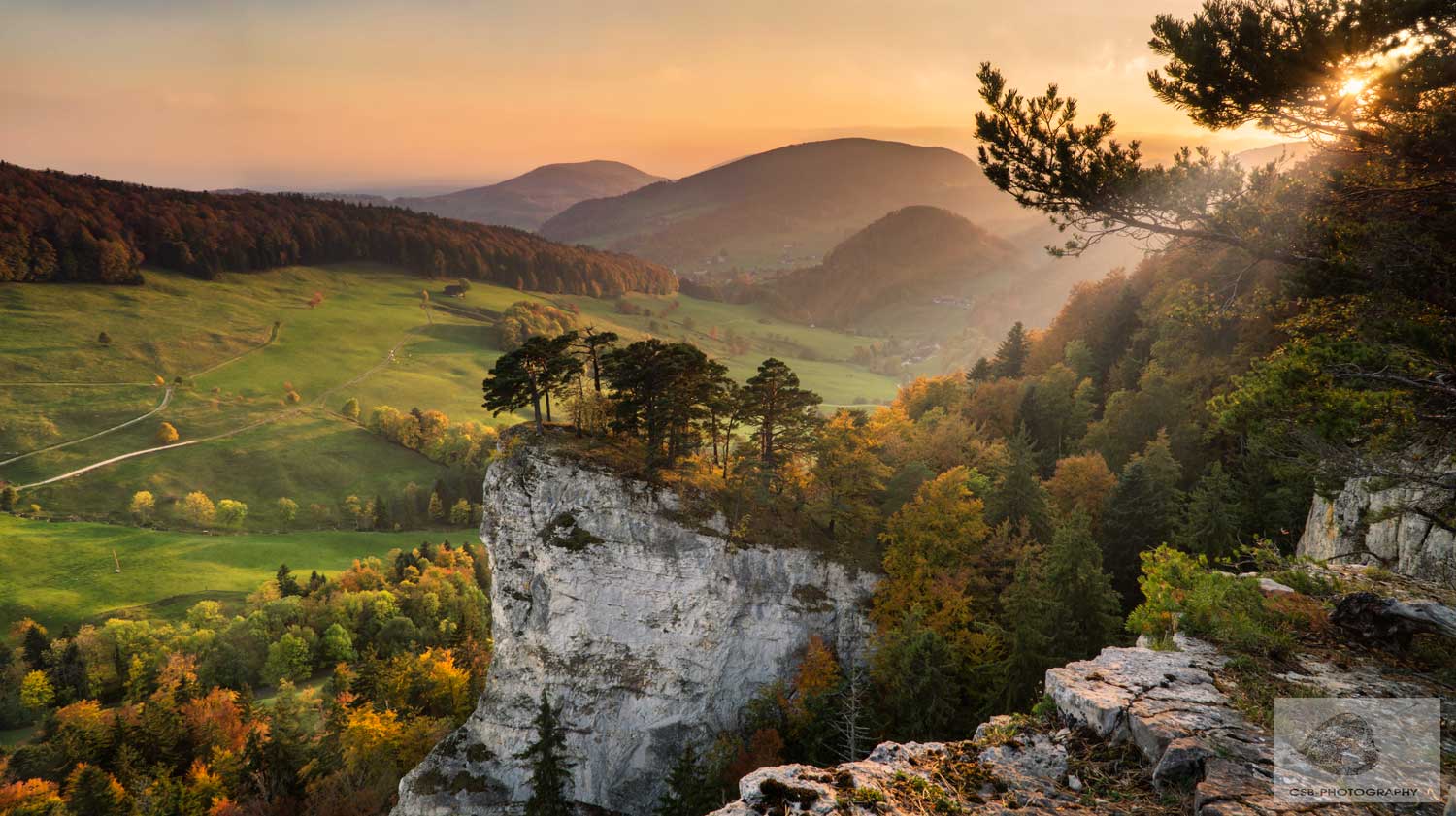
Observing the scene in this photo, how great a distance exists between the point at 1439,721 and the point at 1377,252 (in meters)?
7.57

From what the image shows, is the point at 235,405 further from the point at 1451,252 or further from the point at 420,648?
the point at 1451,252

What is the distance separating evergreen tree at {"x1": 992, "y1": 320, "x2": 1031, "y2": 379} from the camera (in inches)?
2549

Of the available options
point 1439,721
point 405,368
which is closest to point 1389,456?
point 1439,721

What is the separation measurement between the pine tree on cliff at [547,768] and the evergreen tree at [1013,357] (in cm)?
5371

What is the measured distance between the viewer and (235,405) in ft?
409

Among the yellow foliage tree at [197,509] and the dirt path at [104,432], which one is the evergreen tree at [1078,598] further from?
the dirt path at [104,432]

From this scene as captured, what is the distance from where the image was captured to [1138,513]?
3509 cm

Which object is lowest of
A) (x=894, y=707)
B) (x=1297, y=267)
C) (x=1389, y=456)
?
(x=894, y=707)

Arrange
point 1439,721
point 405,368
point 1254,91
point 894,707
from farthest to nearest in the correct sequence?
point 405,368, point 894,707, point 1254,91, point 1439,721

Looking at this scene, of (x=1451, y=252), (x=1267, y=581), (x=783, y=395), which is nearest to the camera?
(x=1451, y=252)

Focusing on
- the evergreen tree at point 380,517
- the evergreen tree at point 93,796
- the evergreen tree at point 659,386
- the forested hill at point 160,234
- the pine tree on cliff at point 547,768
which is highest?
the forested hill at point 160,234

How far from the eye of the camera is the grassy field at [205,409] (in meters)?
91.9

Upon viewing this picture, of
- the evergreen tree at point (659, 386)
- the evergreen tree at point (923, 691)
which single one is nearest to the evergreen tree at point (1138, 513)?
the evergreen tree at point (923, 691)

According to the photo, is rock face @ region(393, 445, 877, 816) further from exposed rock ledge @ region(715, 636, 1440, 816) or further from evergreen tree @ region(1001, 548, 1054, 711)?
exposed rock ledge @ region(715, 636, 1440, 816)
